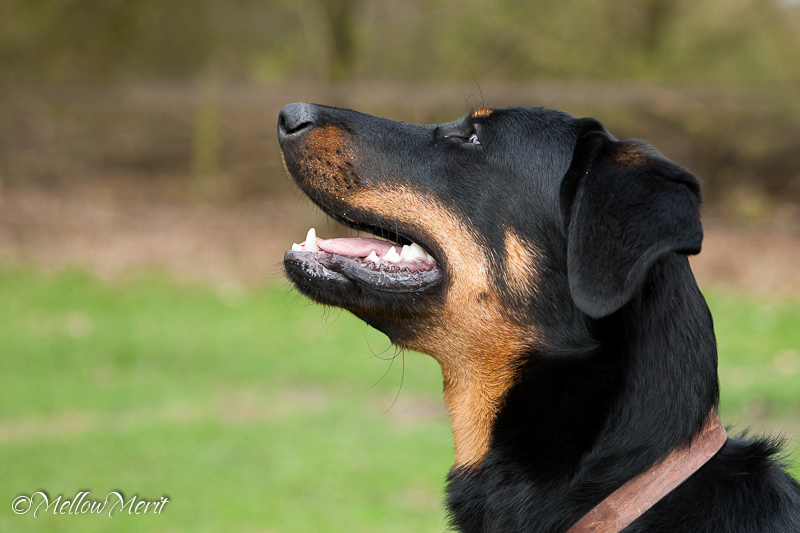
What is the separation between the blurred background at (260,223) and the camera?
22.2ft

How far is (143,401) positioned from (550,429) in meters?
6.51

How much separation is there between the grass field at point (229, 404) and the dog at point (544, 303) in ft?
2.65

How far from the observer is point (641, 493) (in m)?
2.49

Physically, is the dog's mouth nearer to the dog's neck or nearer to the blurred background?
the dog's neck

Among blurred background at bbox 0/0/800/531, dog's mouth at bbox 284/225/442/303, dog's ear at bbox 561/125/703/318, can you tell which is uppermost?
blurred background at bbox 0/0/800/531

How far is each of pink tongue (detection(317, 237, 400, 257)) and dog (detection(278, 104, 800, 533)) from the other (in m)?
0.01

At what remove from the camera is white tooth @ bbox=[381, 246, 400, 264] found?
3188 millimetres

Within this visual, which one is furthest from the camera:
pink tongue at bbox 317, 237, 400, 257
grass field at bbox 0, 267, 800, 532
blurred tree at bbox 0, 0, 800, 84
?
blurred tree at bbox 0, 0, 800, 84

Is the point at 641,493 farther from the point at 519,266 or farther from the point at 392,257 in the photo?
the point at 392,257

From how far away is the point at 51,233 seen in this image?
14.9m

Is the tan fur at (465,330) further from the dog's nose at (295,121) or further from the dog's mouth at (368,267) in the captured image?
the dog's nose at (295,121)

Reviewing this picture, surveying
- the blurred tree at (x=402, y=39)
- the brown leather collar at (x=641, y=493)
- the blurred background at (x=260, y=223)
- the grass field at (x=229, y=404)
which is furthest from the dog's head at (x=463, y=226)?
the blurred tree at (x=402, y=39)

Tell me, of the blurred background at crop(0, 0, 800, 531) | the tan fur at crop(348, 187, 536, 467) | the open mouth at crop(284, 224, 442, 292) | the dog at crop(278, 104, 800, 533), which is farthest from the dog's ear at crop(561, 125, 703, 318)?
the blurred background at crop(0, 0, 800, 531)

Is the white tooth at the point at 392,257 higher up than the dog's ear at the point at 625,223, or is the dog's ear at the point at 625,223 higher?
the white tooth at the point at 392,257
